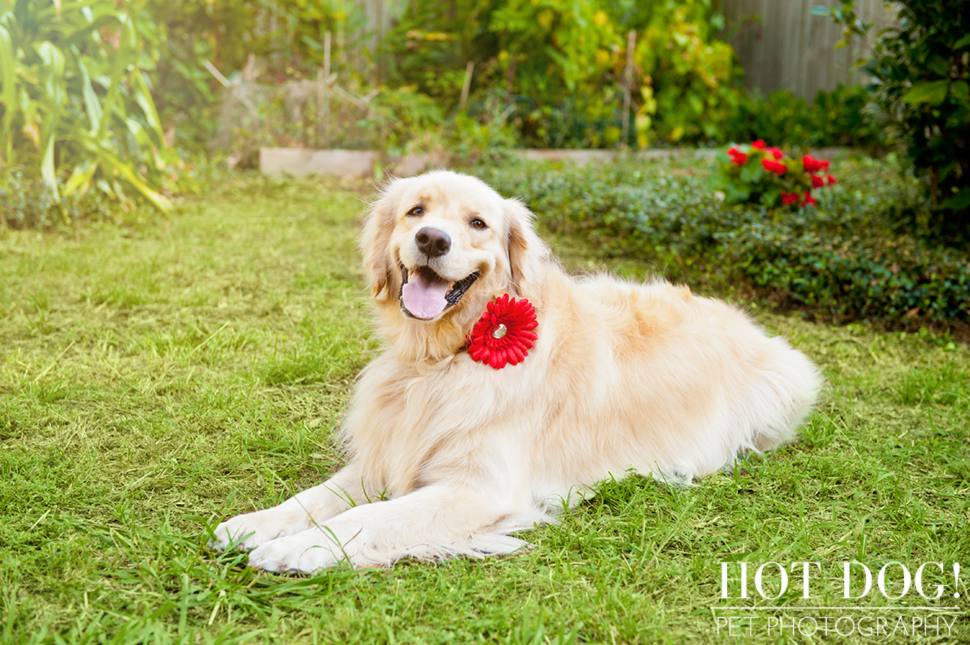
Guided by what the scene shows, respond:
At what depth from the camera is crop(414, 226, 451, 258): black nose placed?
2.05 meters

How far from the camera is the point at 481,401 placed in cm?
212

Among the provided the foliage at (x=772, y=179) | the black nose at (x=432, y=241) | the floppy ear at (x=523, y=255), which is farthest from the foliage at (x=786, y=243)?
the black nose at (x=432, y=241)

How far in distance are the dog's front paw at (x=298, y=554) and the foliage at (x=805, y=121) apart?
8902 mm

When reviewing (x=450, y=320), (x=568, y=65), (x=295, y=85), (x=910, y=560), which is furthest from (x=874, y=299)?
(x=295, y=85)

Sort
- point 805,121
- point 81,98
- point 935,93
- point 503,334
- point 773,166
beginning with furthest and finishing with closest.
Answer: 1. point 805,121
2. point 81,98
3. point 773,166
4. point 935,93
5. point 503,334

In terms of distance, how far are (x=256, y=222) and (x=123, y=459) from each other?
403 centimetres

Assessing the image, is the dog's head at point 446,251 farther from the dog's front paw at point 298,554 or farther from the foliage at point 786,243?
the foliage at point 786,243

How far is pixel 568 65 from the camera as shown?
358 inches

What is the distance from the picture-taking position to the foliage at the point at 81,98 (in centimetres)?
537

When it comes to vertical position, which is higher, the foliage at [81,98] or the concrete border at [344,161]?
the foliage at [81,98]

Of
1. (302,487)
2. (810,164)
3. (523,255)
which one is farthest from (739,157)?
(302,487)

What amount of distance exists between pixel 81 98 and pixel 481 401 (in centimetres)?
537

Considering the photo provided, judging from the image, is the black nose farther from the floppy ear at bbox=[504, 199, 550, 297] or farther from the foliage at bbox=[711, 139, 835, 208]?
the foliage at bbox=[711, 139, 835, 208]

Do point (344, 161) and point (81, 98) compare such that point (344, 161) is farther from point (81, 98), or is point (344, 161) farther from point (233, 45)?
point (81, 98)
